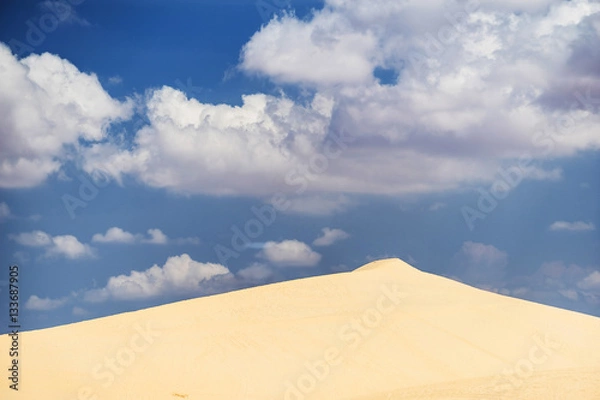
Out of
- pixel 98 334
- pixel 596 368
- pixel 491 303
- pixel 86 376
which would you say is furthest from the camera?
pixel 491 303

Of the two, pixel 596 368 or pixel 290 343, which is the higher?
pixel 290 343

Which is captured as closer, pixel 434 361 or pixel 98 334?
pixel 434 361

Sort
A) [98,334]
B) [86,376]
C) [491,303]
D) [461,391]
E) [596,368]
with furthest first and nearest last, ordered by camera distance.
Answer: [491,303] < [98,334] < [596,368] < [86,376] < [461,391]

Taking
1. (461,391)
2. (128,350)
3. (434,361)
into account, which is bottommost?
(461,391)

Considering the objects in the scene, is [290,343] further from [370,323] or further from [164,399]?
[164,399]

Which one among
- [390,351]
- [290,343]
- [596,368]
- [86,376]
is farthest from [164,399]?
[596,368]

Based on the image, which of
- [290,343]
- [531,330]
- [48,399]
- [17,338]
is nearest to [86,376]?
[48,399]

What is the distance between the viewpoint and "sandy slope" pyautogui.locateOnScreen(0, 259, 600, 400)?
980 inches

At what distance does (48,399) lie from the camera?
77.8 feet

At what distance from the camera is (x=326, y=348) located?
1117 inches

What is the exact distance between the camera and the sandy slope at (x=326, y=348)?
24.9m

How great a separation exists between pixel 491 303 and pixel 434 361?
302 inches

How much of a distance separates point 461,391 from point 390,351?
5.32m

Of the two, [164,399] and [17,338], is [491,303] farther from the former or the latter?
[17,338]
